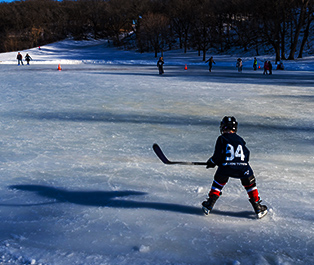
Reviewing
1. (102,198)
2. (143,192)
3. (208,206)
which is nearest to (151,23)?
(143,192)

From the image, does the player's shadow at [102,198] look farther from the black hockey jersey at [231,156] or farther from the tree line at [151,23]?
the tree line at [151,23]

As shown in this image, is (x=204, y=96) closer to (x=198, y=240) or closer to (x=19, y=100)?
(x=19, y=100)

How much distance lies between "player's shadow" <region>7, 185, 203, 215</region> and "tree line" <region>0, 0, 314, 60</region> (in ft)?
111

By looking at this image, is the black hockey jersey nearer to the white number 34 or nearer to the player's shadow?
the white number 34

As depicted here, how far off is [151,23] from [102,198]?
170 ft

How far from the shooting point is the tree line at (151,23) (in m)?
47.4

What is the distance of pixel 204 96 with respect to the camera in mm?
11883

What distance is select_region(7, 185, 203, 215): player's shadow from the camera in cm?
357

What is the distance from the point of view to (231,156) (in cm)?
318

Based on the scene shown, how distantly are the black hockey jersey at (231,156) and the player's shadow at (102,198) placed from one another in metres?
0.58

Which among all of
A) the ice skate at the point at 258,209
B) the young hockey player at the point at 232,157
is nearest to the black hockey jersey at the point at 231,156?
the young hockey player at the point at 232,157

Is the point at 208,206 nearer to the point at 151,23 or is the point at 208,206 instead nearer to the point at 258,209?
the point at 258,209

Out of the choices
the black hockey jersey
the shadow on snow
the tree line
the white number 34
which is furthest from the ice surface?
the tree line

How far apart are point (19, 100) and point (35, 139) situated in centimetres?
533
